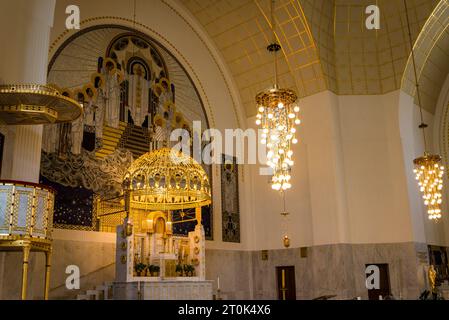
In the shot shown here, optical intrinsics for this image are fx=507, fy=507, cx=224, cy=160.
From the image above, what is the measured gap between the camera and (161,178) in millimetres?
11656

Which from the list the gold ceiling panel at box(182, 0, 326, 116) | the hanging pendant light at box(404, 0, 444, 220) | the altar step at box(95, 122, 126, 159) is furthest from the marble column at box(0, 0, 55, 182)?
the hanging pendant light at box(404, 0, 444, 220)

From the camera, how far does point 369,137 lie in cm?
1454

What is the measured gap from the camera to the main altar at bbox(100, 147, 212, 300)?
34.1ft

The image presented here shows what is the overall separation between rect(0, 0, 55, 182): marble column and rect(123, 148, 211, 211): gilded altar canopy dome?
347 cm

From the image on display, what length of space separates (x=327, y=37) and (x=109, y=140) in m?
6.93

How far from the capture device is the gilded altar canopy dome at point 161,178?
1131 cm

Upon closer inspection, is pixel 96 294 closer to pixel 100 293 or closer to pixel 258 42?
pixel 100 293

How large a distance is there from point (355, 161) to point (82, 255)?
310 inches

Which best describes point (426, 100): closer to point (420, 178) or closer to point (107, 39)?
point (420, 178)

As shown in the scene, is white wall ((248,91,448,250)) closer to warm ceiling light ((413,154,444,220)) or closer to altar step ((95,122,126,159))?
warm ceiling light ((413,154,444,220))

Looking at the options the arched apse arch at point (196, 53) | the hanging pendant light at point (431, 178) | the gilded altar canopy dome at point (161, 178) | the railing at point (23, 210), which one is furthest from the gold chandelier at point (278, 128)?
the railing at point (23, 210)

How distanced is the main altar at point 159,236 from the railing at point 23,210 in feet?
11.8
